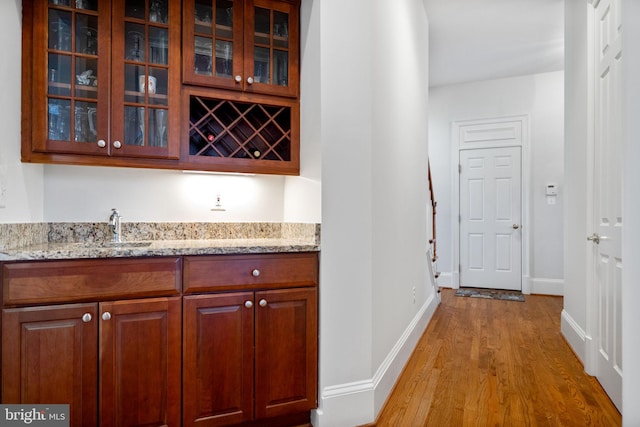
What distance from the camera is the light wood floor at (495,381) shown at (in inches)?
80.3

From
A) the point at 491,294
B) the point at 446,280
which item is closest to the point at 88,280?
the point at 491,294

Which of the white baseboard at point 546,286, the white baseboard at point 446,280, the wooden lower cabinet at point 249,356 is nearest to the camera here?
the wooden lower cabinet at point 249,356

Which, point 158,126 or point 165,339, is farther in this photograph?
point 158,126

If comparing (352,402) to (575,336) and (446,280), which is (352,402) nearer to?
(575,336)

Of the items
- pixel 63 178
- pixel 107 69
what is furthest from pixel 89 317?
pixel 107 69

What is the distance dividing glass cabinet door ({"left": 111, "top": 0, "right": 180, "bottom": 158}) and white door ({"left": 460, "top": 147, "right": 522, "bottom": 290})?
15.1 feet

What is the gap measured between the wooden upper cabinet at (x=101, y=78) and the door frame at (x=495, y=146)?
454 centimetres

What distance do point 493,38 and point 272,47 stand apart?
126 inches

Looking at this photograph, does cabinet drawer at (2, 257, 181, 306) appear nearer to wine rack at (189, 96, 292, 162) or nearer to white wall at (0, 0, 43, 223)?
white wall at (0, 0, 43, 223)

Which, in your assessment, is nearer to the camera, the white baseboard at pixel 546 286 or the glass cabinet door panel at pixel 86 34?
the glass cabinet door panel at pixel 86 34

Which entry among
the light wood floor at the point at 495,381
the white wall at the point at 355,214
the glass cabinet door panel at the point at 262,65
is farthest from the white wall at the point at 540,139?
the glass cabinet door panel at the point at 262,65

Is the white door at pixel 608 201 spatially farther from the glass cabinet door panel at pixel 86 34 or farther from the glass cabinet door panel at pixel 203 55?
the glass cabinet door panel at pixel 86 34

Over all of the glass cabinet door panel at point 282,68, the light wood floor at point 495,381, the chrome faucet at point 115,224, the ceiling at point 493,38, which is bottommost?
the light wood floor at point 495,381

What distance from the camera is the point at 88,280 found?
5.14 feet
